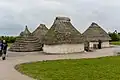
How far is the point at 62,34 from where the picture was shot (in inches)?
1270

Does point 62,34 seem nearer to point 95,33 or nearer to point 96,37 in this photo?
point 96,37

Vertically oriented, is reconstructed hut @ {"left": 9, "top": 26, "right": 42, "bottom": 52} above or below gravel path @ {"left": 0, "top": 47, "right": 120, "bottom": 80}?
above

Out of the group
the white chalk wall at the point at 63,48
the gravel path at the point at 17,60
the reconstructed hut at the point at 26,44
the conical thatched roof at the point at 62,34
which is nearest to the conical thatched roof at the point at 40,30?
the reconstructed hut at the point at 26,44

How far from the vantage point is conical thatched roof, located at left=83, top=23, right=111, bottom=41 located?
143ft

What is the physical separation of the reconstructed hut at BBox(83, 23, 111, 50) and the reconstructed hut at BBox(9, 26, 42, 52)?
9680 mm

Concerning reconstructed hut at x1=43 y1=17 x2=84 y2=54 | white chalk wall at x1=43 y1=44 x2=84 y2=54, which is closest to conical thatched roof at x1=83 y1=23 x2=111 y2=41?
reconstructed hut at x1=43 y1=17 x2=84 y2=54

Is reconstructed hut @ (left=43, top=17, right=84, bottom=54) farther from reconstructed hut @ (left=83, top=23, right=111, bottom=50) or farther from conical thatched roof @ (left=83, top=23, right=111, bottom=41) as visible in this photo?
conical thatched roof @ (left=83, top=23, right=111, bottom=41)

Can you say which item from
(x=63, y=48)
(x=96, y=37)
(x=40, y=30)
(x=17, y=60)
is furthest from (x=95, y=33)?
(x=17, y=60)

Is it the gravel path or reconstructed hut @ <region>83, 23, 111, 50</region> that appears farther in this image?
reconstructed hut @ <region>83, 23, 111, 50</region>

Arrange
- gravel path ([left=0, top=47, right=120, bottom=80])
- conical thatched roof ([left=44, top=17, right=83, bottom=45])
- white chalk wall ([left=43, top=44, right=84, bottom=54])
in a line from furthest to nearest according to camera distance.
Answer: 1. conical thatched roof ([left=44, top=17, right=83, bottom=45])
2. white chalk wall ([left=43, top=44, right=84, bottom=54])
3. gravel path ([left=0, top=47, right=120, bottom=80])

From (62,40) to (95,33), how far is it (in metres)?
14.1

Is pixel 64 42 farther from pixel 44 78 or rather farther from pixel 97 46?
pixel 44 78

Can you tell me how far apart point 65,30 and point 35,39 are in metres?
4.73

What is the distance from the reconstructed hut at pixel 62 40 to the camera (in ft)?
103
